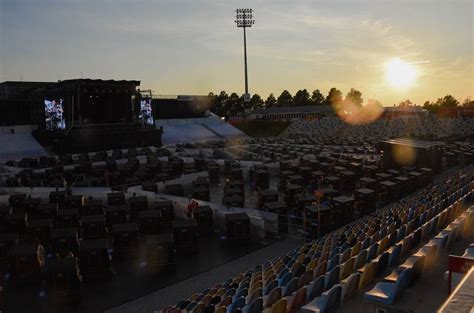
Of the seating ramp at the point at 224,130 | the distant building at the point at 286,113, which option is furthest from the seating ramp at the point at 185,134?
the distant building at the point at 286,113

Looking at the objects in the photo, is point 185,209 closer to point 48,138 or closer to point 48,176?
point 48,176

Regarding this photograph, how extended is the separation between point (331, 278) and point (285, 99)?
142m

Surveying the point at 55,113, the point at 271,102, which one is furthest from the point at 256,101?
the point at 55,113

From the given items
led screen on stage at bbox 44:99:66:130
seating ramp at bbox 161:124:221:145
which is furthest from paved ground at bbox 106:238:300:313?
seating ramp at bbox 161:124:221:145

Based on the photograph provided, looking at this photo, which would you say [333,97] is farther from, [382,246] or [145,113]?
[382,246]

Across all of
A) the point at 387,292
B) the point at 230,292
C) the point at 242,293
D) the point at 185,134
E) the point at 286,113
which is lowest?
the point at 230,292

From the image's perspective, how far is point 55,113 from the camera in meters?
51.6

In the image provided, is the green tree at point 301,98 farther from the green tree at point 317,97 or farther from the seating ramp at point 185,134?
the seating ramp at point 185,134

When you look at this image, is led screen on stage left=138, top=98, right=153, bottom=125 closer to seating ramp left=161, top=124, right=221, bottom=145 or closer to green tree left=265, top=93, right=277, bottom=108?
seating ramp left=161, top=124, right=221, bottom=145

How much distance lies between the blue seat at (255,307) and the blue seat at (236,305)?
417 mm

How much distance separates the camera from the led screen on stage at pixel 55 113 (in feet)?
169

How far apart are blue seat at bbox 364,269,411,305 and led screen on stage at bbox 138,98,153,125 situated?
5374cm

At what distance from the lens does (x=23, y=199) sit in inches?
813

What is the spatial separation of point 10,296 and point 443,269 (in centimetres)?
1046
